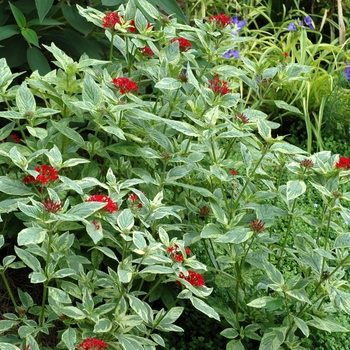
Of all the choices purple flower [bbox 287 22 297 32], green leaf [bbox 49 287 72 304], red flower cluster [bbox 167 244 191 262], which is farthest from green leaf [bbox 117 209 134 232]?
purple flower [bbox 287 22 297 32]

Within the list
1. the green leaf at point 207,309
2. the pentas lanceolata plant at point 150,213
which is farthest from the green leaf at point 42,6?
the green leaf at point 207,309

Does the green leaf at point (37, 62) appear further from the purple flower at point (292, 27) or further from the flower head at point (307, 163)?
the purple flower at point (292, 27)

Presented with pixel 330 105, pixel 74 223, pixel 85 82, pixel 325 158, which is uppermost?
pixel 85 82

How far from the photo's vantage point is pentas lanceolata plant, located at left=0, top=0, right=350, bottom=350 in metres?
1.73

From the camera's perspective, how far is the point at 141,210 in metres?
1.84

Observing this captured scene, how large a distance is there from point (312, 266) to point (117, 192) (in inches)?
24.5

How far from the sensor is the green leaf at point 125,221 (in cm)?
164

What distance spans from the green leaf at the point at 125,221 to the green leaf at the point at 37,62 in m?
1.13

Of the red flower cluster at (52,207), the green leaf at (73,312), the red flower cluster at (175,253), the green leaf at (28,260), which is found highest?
the red flower cluster at (52,207)

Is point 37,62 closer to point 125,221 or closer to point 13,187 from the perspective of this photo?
point 13,187

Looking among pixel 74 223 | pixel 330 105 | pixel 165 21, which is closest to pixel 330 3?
pixel 330 105

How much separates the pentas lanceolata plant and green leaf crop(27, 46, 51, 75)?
34cm

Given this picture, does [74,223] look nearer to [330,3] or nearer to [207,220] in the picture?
[207,220]

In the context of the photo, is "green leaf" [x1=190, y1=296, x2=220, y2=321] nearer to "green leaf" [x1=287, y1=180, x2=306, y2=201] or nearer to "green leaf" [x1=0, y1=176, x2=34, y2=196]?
"green leaf" [x1=287, y1=180, x2=306, y2=201]
